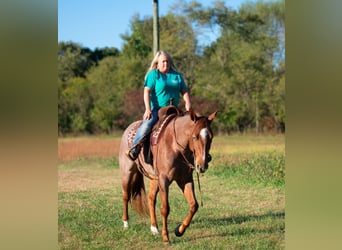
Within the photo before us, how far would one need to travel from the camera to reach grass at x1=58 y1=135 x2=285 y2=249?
14.7 ft


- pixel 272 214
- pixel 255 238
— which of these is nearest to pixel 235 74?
pixel 272 214

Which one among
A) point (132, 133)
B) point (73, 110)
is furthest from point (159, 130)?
point (73, 110)

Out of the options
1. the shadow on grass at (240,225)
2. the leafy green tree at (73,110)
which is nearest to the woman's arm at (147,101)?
the shadow on grass at (240,225)

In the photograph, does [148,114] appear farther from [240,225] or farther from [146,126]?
[240,225]

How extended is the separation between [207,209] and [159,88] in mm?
2245

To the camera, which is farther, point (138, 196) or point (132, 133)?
point (138, 196)

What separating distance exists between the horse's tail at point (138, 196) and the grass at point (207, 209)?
118 mm

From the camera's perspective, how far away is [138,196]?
5.20m

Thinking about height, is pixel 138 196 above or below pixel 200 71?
below

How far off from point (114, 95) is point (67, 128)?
2.13 metres

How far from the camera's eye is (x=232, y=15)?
20.4 meters

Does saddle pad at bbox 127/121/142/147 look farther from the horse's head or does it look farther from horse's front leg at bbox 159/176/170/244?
the horse's head

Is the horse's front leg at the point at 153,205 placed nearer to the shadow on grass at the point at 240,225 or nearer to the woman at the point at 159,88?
the shadow on grass at the point at 240,225

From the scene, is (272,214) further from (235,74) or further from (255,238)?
(235,74)
